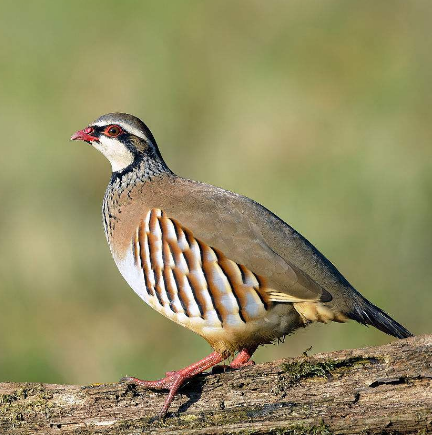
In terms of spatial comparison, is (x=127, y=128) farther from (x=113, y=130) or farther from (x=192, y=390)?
(x=192, y=390)

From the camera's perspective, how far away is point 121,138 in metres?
6.70

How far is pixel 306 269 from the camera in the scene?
228 inches

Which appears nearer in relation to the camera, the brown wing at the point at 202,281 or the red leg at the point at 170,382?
the red leg at the point at 170,382

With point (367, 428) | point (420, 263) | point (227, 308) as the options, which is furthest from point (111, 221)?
point (420, 263)

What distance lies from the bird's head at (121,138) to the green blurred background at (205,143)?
12.2 ft

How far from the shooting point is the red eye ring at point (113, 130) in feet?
21.8

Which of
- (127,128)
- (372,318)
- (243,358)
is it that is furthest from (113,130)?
(372,318)

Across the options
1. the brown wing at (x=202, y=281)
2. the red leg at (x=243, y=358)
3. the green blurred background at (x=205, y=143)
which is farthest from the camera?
the green blurred background at (x=205, y=143)

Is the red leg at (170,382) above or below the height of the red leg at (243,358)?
below

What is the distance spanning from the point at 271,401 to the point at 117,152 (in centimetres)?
248

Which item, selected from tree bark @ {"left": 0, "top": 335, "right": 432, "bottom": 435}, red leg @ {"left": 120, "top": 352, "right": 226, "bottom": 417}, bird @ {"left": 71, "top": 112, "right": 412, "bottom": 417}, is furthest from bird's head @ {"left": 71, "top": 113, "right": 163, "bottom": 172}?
tree bark @ {"left": 0, "top": 335, "right": 432, "bottom": 435}

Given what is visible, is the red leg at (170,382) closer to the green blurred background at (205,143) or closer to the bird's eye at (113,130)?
the bird's eye at (113,130)

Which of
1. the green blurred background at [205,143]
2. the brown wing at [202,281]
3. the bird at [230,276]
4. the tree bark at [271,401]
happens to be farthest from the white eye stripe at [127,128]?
the green blurred background at [205,143]

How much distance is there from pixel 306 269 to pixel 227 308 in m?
0.58
